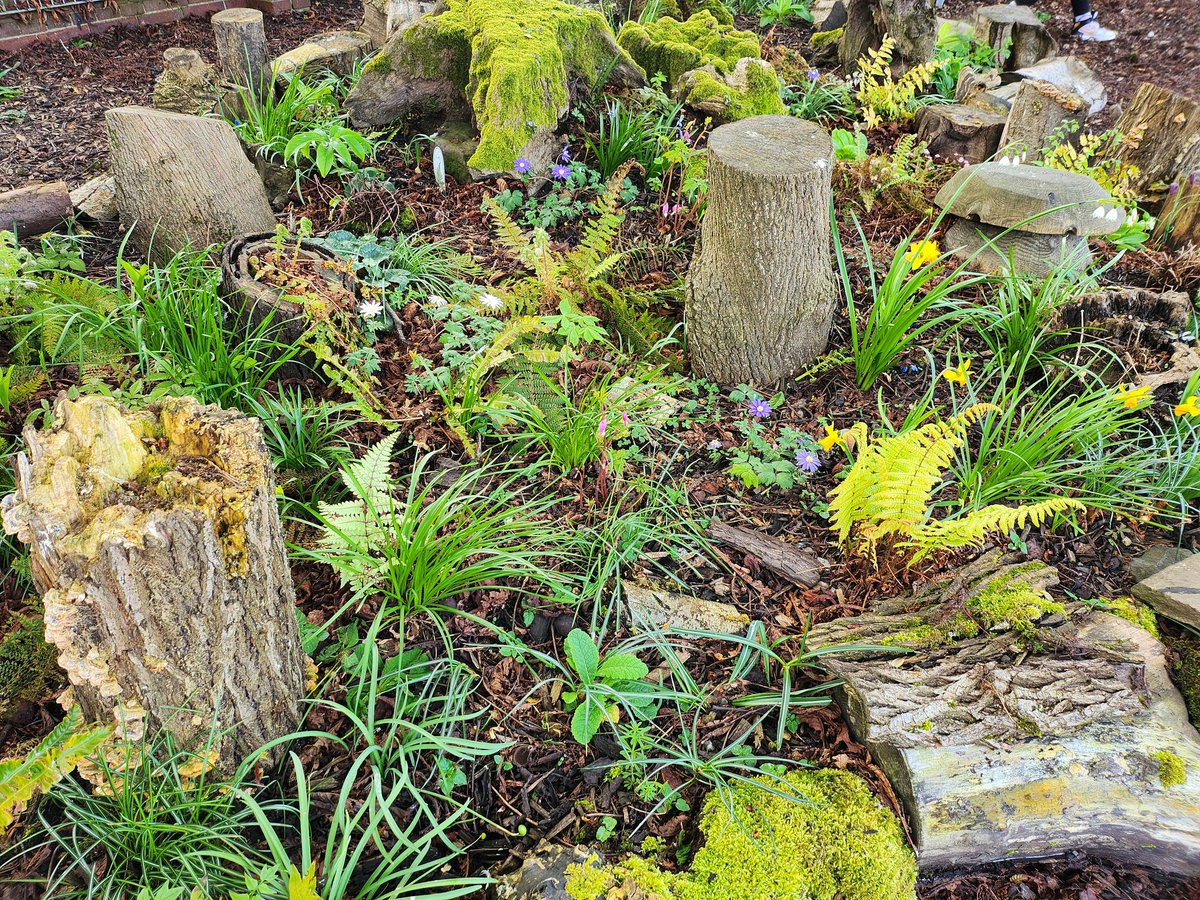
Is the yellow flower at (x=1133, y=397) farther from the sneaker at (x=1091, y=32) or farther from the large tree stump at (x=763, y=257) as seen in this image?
the sneaker at (x=1091, y=32)

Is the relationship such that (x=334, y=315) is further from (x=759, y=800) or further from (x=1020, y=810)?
(x=1020, y=810)

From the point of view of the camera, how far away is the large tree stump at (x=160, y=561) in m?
1.59

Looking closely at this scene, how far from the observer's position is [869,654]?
91.5 inches

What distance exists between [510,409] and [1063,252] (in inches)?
114

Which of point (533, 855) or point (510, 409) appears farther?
point (510, 409)

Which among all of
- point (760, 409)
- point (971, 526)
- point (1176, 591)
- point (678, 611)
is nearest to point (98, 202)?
point (760, 409)

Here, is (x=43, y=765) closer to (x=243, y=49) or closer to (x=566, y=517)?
(x=566, y=517)

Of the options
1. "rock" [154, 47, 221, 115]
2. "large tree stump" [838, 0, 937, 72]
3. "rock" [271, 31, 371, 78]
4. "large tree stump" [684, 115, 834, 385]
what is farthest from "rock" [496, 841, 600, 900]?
"large tree stump" [838, 0, 937, 72]

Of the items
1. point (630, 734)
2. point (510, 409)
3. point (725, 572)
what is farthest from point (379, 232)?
point (630, 734)

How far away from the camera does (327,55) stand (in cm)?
512

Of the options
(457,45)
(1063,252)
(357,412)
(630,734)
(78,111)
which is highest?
(457,45)

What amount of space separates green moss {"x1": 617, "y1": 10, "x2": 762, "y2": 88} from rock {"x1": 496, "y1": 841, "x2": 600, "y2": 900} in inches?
176

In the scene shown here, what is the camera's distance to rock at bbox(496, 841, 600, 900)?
6.09 feet

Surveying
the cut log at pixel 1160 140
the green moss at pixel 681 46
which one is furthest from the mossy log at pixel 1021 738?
the green moss at pixel 681 46
